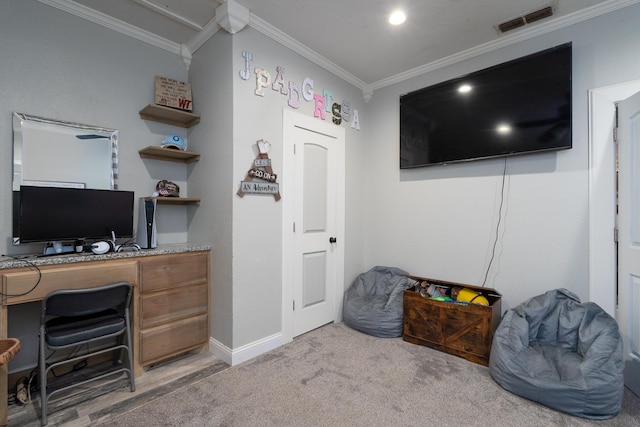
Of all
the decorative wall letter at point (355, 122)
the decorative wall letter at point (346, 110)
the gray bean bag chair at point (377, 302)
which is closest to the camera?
the gray bean bag chair at point (377, 302)

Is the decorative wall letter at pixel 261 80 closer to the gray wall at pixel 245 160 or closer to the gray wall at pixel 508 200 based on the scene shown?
the gray wall at pixel 245 160

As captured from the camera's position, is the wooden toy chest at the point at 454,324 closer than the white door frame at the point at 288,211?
Yes

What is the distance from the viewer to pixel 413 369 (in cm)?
215

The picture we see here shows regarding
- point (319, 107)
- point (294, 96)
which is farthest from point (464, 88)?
point (294, 96)

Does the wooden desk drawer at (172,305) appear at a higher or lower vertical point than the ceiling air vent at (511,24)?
lower

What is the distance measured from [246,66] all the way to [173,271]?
69.3 inches

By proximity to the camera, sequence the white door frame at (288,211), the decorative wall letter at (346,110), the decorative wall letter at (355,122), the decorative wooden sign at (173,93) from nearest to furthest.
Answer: the decorative wooden sign at (173,93), the white door frame at (288,211), the decorative wall letter at (346,110), the decorative wall letter at (355,122)

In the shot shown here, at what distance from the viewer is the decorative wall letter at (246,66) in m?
2.25

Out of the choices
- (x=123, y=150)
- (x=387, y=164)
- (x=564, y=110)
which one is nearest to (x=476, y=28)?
(x=564, y=110)

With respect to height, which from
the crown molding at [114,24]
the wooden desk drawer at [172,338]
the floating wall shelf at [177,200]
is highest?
the crown molding at [114,24]

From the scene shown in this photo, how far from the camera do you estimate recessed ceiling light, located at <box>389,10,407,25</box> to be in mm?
2203

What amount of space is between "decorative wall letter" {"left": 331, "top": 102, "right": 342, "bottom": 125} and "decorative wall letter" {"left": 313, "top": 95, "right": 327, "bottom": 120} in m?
0.17

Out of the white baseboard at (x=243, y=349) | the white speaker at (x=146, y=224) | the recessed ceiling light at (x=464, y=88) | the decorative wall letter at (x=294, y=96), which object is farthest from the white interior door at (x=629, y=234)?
the white speaker at (x=146, y=224)

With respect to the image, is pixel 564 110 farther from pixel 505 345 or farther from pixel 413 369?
pixel 413 369
